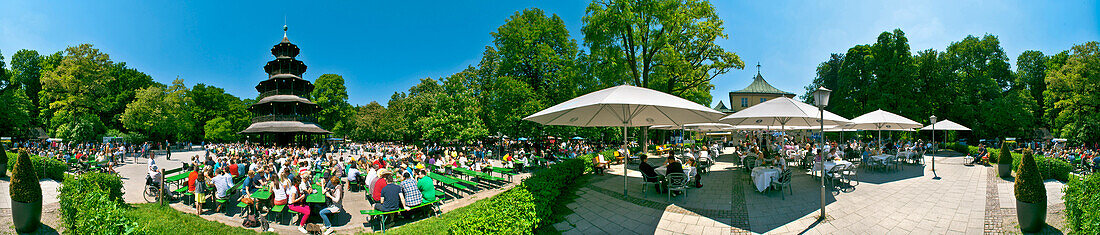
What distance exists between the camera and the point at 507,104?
77.8ft

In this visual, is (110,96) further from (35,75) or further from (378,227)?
(378,227)

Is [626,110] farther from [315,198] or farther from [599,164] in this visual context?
[315,198]

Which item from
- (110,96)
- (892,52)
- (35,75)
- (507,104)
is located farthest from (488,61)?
(35,75)

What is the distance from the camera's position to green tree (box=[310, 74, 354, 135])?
44.7 metres

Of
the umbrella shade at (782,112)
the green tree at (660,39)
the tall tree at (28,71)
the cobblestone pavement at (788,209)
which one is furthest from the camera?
the tall tree at (28,71)

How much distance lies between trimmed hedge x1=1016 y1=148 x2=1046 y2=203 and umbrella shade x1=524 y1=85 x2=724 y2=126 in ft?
14.1

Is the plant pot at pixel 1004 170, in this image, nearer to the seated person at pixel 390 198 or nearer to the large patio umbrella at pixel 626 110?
the large patio umbrella at pixel 626 110

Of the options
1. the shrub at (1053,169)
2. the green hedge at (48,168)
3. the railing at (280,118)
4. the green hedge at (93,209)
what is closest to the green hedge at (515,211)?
the green hedge at (93,209)

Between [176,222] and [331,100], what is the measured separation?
44.4m

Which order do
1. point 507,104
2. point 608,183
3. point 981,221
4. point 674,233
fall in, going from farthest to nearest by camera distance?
point 507,104, point 608,183, point 981,221, point 674,233

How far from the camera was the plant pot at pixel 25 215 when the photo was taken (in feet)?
22.4

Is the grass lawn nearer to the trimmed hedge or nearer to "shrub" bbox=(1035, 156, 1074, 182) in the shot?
the trimmed hedge

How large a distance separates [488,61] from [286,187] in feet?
71.6

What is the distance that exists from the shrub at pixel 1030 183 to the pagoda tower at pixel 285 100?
125 ft
